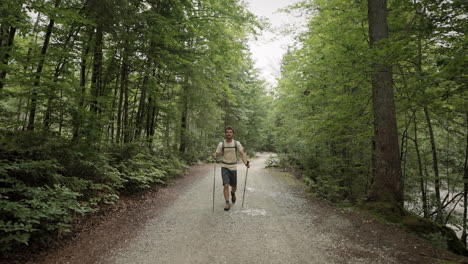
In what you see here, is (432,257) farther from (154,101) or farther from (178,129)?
(178,129)

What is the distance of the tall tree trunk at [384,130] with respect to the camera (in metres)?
5.60

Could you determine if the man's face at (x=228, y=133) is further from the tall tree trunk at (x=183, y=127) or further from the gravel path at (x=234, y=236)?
the tall tree trunk at (x=183, y=127)

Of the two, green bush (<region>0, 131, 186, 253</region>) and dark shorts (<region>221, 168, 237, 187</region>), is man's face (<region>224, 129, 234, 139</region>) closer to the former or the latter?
dark shorts (<region>221, 168, 237, 187</region>)

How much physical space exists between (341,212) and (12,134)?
826cm

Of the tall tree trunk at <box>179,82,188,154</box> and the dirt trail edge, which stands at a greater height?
the tall tree trunk at <box>179,82,188,154</box>

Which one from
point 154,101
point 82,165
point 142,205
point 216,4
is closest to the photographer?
point 82,165

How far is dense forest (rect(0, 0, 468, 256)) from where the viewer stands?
391 cm

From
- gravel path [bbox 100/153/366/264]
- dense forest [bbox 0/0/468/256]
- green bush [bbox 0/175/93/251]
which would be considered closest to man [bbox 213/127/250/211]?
gravel path [bbox 100/153/366/264]

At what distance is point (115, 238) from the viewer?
416 cm

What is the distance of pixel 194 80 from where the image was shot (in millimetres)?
12555

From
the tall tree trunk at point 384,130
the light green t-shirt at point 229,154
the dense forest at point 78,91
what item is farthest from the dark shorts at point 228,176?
the tall tree trunk at point 384,130

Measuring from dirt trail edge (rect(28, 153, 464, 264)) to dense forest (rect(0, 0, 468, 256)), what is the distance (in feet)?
2.24

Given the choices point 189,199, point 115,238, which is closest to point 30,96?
point 115,238

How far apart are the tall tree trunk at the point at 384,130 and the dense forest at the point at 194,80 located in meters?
0.03
